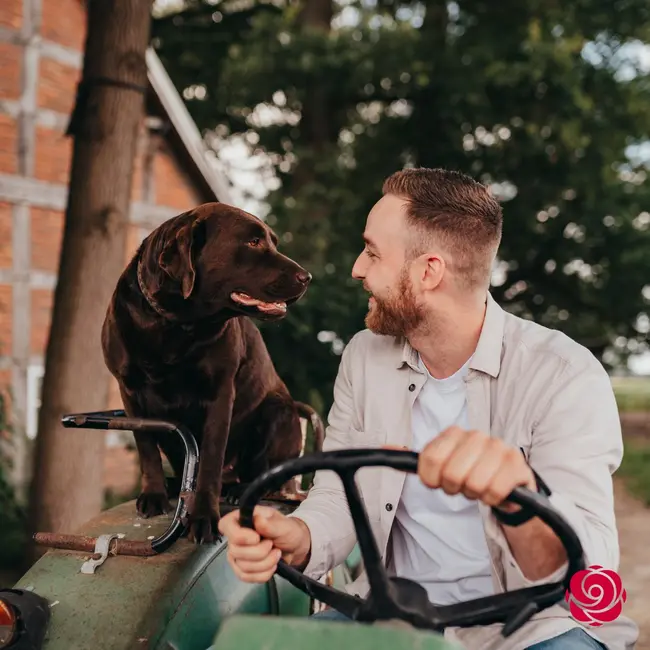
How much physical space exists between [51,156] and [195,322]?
22.1 ft

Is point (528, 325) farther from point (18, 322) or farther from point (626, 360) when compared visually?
point (626, 360)

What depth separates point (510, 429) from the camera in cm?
199

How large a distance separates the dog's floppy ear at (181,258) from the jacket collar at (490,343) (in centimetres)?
74

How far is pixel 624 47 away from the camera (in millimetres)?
11578

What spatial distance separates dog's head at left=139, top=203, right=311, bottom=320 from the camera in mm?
2301

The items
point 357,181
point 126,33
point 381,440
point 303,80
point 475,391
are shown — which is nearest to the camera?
point 475,391

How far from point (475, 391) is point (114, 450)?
747cm

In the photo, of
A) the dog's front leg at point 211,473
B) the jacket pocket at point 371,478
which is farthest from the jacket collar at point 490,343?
the dog's front leg at point 211,473

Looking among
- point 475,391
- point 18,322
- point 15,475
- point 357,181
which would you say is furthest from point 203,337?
point 357,181

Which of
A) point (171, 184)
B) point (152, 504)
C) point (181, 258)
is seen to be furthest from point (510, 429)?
point (171, 184)

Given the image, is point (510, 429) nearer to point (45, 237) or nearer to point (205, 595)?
point (205, 595)

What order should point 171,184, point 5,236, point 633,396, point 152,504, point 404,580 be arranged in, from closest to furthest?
point 404,580
point 152,504
point 5,236
point 171,184
point 633,396

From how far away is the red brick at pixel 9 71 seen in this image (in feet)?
26.8

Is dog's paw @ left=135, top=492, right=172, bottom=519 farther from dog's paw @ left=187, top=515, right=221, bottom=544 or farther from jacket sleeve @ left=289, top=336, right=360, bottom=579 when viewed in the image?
jacket sleeve @ left=289, top=336, right=360, bottom=579
